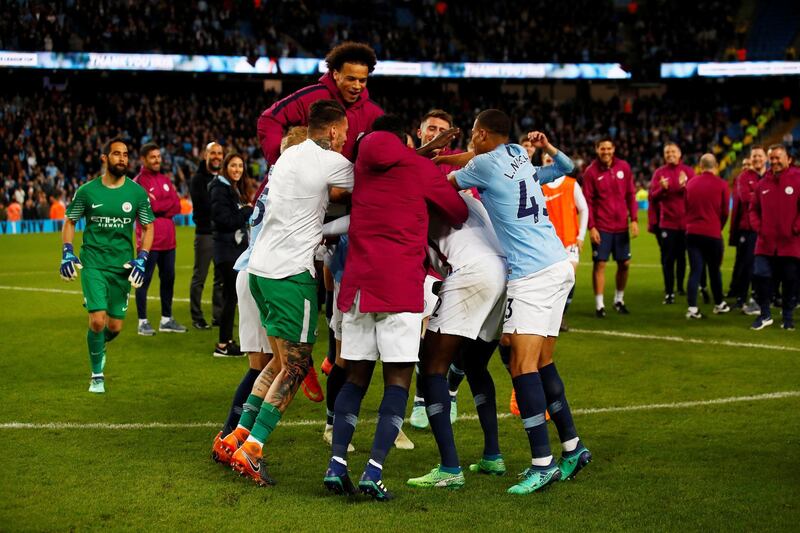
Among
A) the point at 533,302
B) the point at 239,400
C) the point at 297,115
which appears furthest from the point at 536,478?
the point at 297,115

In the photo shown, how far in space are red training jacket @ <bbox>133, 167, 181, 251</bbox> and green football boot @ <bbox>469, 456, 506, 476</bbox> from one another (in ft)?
23.5

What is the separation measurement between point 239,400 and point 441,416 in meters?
1.56

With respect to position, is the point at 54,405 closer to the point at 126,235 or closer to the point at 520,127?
the point at 126,235

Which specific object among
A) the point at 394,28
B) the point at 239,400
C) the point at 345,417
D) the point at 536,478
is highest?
the point at 394,28

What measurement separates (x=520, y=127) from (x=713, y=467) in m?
44.6

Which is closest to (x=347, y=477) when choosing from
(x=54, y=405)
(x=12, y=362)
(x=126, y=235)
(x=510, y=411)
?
(x=510, y=411)

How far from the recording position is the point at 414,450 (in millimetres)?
7148

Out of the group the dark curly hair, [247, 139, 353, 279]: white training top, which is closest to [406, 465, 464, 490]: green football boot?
[247, 139, 353, 279]: white training top

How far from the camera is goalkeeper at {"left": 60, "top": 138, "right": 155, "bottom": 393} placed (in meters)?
9.09

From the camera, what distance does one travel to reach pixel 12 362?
35.2 feet

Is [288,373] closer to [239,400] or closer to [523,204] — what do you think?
[239,400]

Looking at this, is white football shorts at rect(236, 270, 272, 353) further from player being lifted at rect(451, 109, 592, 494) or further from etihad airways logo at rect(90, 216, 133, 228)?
etihad airways logo at rect(90, 216, 133, 228)

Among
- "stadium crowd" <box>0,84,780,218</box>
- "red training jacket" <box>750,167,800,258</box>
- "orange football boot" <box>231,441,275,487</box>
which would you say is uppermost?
"stadium crowd" <box>0,84,780,218</box>

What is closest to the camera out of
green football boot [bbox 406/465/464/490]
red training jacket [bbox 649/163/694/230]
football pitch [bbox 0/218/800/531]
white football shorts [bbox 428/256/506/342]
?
football pitch [bbox 0/218/800/531]
